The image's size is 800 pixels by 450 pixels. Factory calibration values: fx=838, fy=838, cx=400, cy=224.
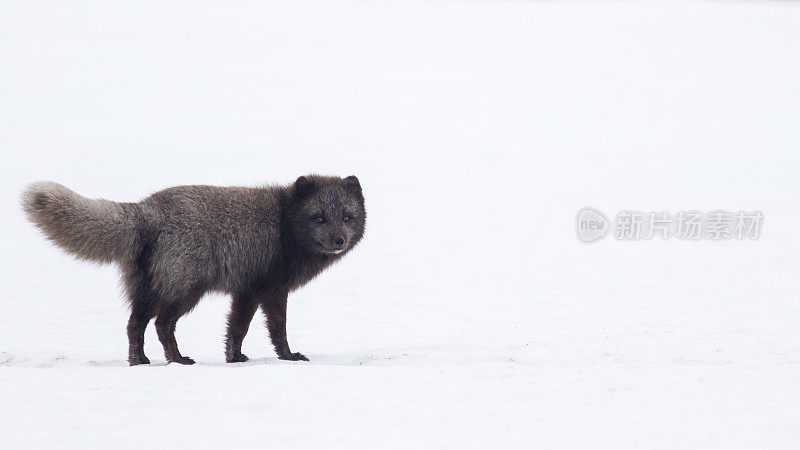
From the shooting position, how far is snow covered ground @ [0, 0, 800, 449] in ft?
23.7

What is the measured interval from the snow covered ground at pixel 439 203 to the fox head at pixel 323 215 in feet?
4.81

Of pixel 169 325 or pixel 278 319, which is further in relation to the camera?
pixel 278 319

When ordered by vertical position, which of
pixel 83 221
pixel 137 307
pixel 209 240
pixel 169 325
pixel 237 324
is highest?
pixel 83 221

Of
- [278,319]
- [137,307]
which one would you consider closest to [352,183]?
A: [278,319]

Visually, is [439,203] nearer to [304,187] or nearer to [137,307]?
[304,187]

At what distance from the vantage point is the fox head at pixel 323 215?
9.55 meters

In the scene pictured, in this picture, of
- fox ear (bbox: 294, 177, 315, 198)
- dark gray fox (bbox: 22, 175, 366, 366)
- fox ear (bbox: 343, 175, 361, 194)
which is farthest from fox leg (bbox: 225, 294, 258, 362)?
fox ear (bbox: 343, 175, 361, 194)

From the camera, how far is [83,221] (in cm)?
834

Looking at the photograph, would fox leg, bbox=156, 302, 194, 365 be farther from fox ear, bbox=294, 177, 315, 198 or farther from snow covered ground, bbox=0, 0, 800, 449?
fox ear, bbox=294, 177, 315, 198

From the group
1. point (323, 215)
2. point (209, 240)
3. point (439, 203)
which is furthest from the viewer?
point (439, 203)

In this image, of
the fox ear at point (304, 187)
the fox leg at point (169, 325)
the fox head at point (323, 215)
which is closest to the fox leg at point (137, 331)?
the fox leg at point (169, 325)

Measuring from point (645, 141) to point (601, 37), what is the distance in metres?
20.6

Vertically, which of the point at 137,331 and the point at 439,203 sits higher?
the point at 439,203

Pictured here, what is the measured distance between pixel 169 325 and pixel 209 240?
3.41 ft
